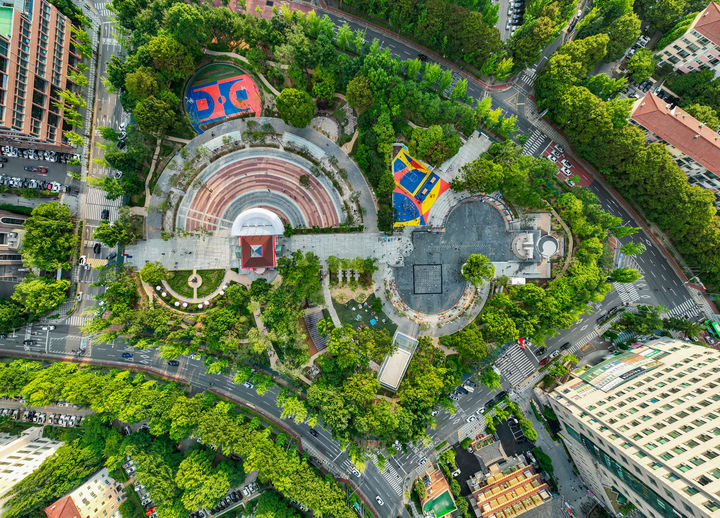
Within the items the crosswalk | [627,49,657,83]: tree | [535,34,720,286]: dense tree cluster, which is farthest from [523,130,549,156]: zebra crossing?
[627,49,657,83]: tree

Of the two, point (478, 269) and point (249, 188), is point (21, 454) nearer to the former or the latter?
point (249, 188)

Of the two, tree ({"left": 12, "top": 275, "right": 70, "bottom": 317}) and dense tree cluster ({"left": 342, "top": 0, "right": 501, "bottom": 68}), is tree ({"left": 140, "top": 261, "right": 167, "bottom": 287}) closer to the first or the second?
tree ({"left": 12, "top": 275, "right": 70, "bottom": 317})

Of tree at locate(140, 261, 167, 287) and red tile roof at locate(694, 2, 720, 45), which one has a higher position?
red tile roof at locate(694, 2, 720, 45)

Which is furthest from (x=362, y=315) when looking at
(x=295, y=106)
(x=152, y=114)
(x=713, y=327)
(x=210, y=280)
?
(x=713, y=327)

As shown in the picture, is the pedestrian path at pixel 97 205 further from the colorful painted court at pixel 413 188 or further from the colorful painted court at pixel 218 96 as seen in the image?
the colorful painted court at pixel 413 188

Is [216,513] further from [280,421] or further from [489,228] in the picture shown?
[489,228]

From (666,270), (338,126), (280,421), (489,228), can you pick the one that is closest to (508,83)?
(489,228)
